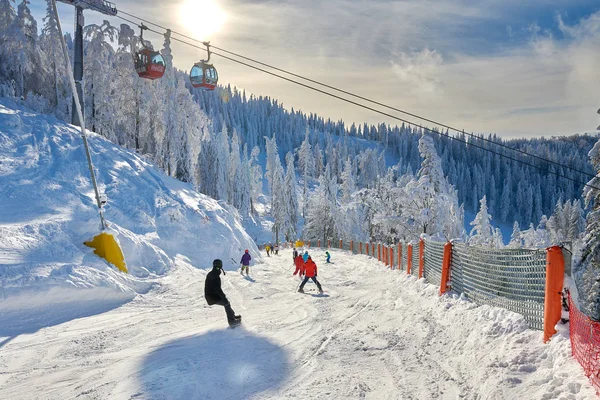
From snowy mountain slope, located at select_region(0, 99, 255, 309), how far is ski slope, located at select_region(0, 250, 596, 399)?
1773 mm

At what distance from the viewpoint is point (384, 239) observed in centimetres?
5550

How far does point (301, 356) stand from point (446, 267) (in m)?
4.60

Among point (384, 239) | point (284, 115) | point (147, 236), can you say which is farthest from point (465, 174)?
point (147, 236)

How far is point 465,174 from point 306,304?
15631 cm

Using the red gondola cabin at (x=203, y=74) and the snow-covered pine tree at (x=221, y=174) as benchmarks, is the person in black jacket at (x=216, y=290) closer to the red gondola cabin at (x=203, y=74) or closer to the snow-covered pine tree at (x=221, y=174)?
the red gondola cabin at (x=203, y=74)

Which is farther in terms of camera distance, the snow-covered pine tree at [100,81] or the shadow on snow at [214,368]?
the snow-covered pine tree at [100,81]

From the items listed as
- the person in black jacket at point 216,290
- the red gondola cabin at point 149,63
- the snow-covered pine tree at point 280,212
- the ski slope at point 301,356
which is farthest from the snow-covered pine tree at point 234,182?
the person in black jacket at point 216,290

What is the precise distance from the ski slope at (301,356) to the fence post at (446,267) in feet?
1.45

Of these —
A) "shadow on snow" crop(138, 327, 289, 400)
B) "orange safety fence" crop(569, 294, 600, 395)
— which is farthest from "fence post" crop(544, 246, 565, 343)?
"shadow on snow" crop(138, 327, 289, 400)

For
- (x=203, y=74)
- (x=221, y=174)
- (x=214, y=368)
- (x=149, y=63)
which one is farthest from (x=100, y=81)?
(x=214, y=368)

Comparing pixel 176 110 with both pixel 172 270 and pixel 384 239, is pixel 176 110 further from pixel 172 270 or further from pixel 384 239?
pixel 384 239

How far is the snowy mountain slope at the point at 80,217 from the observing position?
10.9 m

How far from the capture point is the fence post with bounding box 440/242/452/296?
947cm

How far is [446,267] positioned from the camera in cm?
959
